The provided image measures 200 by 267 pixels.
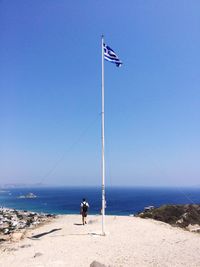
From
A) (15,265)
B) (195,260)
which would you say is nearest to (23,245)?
(15,265)

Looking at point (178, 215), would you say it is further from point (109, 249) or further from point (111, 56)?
point (111, 56)

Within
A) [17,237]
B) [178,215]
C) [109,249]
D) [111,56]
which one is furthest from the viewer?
[178,215]

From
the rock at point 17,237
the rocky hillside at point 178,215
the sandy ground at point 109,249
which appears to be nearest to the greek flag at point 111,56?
the sandy ground at point 109,249

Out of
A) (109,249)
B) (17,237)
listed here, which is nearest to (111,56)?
(109,249)

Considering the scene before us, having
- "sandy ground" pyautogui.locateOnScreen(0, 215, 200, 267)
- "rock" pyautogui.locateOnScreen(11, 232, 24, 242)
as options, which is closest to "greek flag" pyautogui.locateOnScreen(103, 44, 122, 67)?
"sandy ground" pyautogui.locateOnScreen(0, 215, 200, 267)

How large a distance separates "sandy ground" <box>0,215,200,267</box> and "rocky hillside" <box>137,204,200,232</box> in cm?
819

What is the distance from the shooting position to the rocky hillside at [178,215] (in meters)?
33.5

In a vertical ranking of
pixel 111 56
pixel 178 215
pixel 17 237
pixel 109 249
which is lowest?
pixel 17 237

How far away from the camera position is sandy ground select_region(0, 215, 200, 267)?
17359mm

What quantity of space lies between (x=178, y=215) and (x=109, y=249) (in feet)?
59.4

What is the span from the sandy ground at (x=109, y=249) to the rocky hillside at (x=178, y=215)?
8186 millimetres

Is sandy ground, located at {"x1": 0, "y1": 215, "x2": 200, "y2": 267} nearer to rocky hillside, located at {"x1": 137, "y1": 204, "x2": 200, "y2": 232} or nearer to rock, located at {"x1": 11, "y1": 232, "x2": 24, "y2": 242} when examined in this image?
rock, located at {"x1": 11, "y1": 232, "x2": 24, "y2": 242}

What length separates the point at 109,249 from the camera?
19500 mm

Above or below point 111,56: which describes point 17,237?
below
